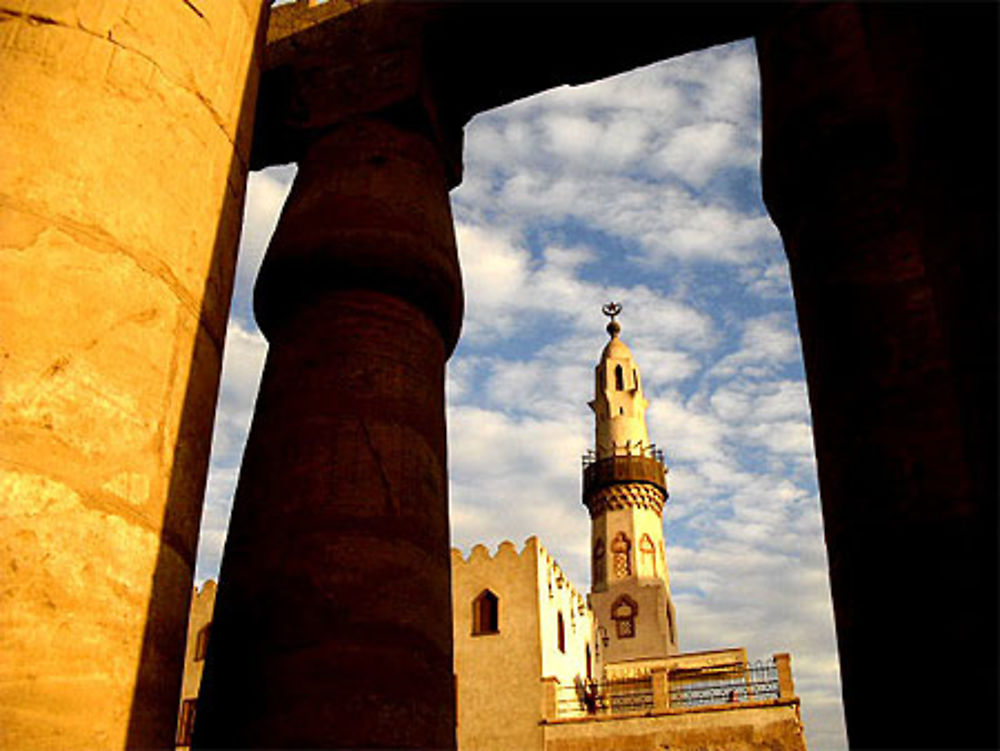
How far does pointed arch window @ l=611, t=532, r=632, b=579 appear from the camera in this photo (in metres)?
37.0

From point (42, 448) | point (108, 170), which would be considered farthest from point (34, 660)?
point (108, 170)

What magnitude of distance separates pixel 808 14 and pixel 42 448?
9.67 feet

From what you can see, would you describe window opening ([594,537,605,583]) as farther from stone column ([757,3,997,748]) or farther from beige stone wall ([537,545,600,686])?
stone column ([757,3,997,748])

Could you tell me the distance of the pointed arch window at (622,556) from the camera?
3700 centimetres

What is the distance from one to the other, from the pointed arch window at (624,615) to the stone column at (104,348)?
34.5 m

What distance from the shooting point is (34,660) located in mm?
2492

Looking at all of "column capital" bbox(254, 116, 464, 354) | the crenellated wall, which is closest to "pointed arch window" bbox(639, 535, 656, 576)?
the crenellated wall

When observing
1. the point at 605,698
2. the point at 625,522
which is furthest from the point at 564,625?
the point at 625,522

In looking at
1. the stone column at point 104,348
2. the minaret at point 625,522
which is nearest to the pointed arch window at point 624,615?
the minaret at point 625,522

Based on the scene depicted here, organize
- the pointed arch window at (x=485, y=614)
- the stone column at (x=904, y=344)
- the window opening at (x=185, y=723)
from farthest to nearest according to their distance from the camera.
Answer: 1. the pointed arch window at (x=485, y=614)
2. the window opening at (x=185, y=723)
3. the stone column at (x=904, y=344)

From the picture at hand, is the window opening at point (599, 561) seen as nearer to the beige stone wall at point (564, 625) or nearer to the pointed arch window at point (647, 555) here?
the pointed arch window at point (647, 555)

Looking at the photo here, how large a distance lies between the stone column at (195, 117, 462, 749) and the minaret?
32803 mm

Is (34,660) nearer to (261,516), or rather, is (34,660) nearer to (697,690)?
(261,516)

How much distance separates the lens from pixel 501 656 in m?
25.7
